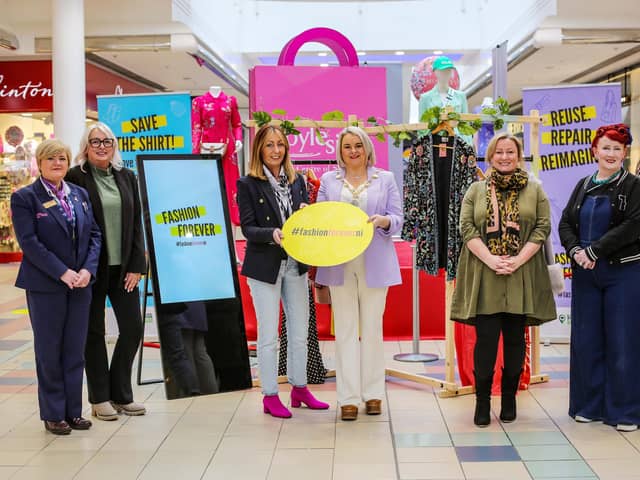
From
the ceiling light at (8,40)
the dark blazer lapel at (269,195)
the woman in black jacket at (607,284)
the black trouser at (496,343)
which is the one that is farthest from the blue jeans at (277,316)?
the ceiling light at (8,40)

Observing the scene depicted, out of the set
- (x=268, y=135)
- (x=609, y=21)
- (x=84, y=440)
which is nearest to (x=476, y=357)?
(x=268, y=135)

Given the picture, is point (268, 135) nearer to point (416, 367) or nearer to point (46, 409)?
point (46, 409)

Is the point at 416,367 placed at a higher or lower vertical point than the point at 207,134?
lower

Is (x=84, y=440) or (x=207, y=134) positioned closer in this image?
(x=84, y=440)

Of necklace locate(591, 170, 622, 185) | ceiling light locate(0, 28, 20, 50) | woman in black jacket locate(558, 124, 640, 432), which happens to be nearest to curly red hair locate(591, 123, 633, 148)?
woman in black jacket locate(558, 124, 640, 432)

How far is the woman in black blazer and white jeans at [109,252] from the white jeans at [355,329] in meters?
1.11

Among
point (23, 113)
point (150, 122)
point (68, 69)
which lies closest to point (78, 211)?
point (150, 122)

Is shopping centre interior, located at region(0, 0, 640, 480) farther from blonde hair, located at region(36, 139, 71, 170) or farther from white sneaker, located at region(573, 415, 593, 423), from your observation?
blonde hair, located at region(36, 139, 71, 170)

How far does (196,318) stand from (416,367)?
1.75 meters

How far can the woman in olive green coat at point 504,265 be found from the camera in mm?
4367

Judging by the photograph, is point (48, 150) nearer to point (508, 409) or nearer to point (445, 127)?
point (445, 127)

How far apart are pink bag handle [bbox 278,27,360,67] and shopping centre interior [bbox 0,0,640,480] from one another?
10 centimetres

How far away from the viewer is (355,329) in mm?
4590

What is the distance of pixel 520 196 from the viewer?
445 cm
